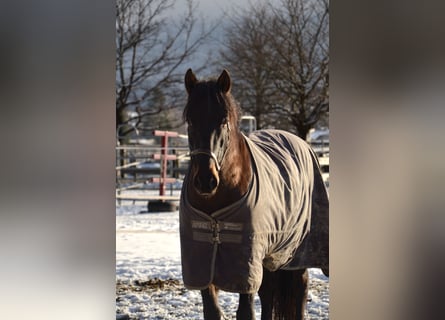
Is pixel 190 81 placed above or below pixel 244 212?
above

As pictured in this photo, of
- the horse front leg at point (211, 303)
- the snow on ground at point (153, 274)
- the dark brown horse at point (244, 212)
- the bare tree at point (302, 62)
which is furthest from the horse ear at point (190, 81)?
the horse front leg at point (211, 303)

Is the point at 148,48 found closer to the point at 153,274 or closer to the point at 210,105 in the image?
the point at 210,105

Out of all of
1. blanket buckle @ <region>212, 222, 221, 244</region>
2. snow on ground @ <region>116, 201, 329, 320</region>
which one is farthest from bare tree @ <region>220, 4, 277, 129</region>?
snow on ground @ <region>116, 201, 329, 320</region>

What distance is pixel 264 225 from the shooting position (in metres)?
2.95

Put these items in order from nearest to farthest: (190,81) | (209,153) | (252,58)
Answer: (209,153), (190,81), (252,58)

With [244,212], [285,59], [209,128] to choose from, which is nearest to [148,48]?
[209,128]

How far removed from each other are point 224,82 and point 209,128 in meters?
0.25

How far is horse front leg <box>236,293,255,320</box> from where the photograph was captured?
2.98 metres

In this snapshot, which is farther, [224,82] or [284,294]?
[284,294]

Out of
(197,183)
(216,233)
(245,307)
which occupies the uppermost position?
(197,183)
